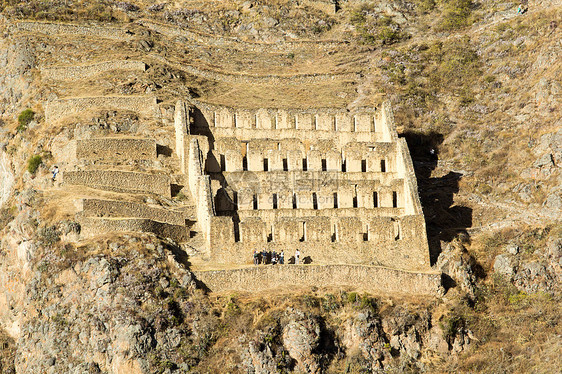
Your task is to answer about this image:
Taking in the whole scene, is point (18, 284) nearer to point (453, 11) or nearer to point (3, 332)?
point (3, 332)

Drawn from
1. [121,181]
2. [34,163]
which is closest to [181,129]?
[121,181]

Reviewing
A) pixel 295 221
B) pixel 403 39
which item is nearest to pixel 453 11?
pixel 403 39

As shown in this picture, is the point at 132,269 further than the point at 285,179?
No

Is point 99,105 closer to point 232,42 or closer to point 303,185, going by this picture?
point 303,185

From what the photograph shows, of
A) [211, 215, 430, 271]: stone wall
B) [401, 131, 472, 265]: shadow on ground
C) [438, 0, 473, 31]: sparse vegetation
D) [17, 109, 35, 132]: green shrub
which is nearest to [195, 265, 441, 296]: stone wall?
[211, 215, 430, 271]: stone wall

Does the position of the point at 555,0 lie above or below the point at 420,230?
above

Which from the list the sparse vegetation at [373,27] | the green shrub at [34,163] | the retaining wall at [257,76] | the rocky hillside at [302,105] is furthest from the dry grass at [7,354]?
the sparse vegetation at [373,27]

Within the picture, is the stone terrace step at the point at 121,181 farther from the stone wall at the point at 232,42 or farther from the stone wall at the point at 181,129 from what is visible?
the stone wall at the point at 232,42
